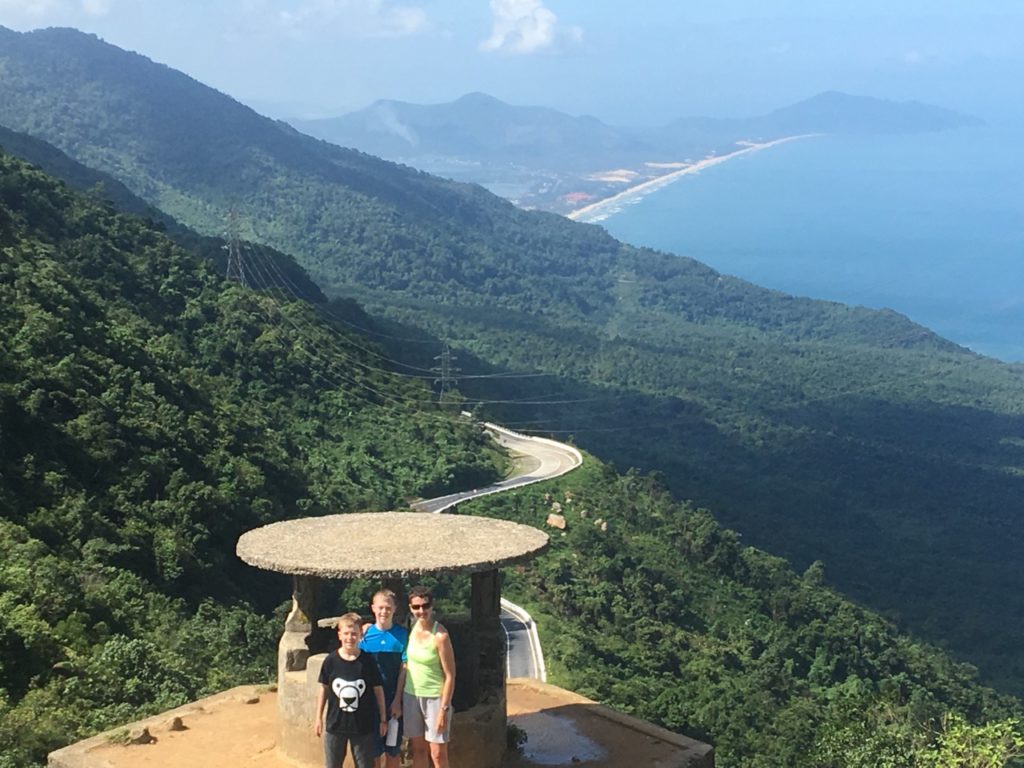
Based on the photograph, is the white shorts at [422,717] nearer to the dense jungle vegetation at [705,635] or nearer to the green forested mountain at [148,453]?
the green forested mountain at [148,453]

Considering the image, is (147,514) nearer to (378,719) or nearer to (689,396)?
(378,719)

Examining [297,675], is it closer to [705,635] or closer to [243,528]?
[243,528]

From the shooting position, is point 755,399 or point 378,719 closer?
point 378,719

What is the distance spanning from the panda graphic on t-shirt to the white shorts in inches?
17.3

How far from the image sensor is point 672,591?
42.2 metres

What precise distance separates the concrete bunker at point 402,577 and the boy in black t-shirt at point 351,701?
146 cm

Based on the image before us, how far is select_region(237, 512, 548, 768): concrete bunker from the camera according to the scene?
13.1m

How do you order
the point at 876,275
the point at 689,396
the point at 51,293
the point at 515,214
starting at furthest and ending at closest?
the point at 876,275
the point at 515,214
the point at 689,396
the point at 51,293

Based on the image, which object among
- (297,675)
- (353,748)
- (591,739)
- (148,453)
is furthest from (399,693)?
(148,453)

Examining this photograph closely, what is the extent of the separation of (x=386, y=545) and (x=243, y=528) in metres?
16.2

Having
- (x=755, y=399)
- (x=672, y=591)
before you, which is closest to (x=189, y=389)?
(x=672, y=591)

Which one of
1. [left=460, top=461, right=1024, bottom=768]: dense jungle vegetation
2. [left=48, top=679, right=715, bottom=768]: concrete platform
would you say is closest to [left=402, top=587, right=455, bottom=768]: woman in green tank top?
[left=48, top=679, right=715, bottom=768]: concrete platform

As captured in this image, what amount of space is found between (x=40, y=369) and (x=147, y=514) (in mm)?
4134

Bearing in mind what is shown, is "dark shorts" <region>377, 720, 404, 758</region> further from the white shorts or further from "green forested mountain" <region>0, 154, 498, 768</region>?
"green forested mountain" <region>0, 154, 498, 768</region>
